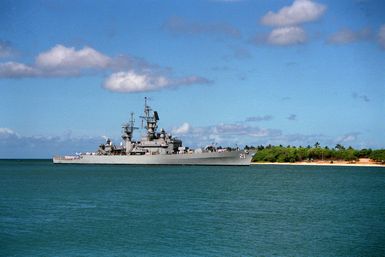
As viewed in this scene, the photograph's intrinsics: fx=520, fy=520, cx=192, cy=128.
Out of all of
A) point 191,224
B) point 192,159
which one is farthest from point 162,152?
point 191,224

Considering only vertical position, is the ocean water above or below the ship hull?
below

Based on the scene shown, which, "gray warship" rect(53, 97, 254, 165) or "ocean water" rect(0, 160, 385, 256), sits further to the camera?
"gray warship" rect(53, 97, 254, 165)

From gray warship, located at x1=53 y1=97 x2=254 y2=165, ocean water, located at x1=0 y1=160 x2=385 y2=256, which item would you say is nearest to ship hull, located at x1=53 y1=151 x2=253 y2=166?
gray warship, located at x1=53 y1=97 x2=254 y2=165

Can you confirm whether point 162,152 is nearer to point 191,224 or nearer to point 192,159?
point 192,159

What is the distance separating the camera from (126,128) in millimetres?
162500

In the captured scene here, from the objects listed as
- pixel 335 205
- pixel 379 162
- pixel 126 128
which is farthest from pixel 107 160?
pixel 335 205

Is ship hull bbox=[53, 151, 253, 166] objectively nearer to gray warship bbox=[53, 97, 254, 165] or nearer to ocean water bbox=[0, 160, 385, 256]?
gray warship bbox=[53, 97, 254, 165]

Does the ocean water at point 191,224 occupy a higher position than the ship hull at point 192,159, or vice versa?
the ship hull at point 192,159

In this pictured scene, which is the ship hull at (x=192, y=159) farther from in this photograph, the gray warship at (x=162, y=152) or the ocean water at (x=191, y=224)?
the ocean water at (x=191, y=224)

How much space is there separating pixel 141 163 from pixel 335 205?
4193 inches

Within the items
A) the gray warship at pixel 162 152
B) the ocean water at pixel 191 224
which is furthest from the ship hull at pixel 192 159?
the ocean water at pixel 191 224

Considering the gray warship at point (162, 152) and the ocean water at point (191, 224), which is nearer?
the ocean water at point (191, 224)

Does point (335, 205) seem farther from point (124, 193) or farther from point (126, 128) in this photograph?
point (126, 128)

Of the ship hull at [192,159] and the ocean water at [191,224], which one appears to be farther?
the ship hull at [192,159]
